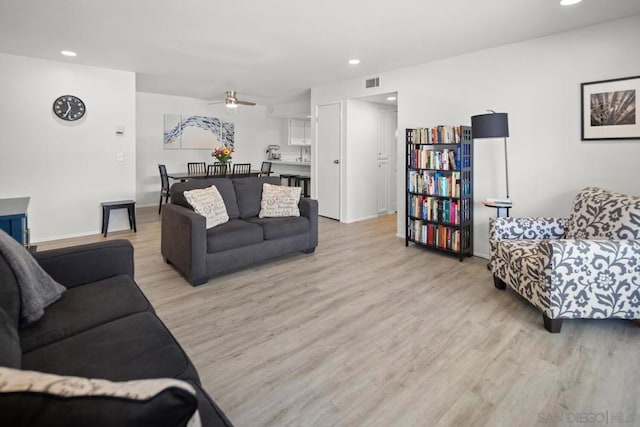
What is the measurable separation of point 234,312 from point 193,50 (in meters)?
3.21

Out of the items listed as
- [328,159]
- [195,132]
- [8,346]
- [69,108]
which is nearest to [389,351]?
[8,346]

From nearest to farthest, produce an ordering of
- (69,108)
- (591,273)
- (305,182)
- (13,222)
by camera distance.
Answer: (591,273) < (13,222) < (69,108) < (305,182)

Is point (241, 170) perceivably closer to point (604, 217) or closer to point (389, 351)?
point (389, 351)

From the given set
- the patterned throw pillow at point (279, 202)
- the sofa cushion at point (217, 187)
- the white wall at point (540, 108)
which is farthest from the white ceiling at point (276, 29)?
the patterned throw pillow at point (279, 202)

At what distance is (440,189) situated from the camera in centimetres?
425

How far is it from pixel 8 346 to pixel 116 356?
337 millimetres

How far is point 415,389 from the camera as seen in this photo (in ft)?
6.19

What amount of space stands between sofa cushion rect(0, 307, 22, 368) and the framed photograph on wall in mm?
4360

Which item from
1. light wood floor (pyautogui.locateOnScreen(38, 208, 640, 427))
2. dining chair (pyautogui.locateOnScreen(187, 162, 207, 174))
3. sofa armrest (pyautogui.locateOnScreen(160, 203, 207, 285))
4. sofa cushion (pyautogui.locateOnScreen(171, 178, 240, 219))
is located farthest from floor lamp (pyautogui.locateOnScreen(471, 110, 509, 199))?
dining chair (pyautogui.locateOnScreen(187, 162, 207, 174))

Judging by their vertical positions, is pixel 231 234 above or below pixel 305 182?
below

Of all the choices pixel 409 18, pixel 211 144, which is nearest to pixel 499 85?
pixel 409 18

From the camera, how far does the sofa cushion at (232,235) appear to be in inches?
133

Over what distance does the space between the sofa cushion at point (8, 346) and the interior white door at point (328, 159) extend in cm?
530

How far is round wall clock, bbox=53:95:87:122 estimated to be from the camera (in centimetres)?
480
